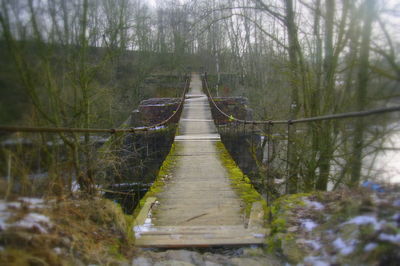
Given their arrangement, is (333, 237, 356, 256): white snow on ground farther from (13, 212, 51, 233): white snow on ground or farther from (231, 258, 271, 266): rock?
(13, 212, 51, 233): white snow on ground

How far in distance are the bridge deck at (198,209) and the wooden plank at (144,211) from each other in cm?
3

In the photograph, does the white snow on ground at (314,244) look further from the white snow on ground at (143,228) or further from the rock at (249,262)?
the white snow on ground at (143,228)

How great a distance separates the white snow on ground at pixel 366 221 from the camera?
4.86 feet

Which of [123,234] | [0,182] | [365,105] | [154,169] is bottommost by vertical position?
[154,169]

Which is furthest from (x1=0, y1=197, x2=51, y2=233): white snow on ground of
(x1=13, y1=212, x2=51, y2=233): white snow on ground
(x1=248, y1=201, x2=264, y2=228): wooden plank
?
(x1=248, y1=201, x2=264, y2=228): wooden plank

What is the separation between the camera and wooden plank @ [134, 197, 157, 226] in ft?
10.8

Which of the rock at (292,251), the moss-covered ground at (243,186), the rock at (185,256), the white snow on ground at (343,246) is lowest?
the moss-covered ground at (243,186)

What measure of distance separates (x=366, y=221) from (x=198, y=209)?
2.49 m

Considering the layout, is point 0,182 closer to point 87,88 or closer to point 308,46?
point 308,46

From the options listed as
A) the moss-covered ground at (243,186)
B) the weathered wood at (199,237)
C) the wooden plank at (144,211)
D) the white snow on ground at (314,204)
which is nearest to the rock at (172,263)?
the weathered wood at (199,237)

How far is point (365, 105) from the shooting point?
11.5 ft

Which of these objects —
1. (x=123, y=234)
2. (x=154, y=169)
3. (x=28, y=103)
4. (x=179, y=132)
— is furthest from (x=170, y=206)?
(x=179, y=132)

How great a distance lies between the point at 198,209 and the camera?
12.7ft

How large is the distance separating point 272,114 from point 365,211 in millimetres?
9254
